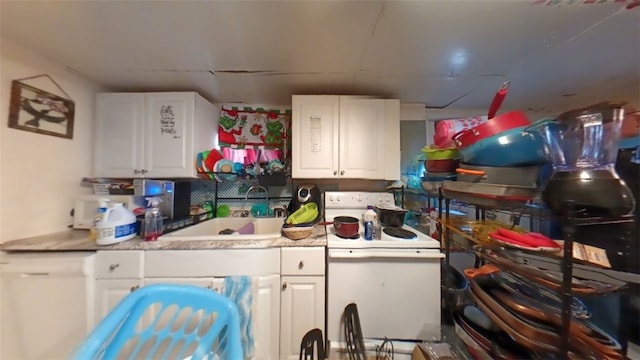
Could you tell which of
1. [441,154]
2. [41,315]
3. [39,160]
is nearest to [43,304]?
[41,315]

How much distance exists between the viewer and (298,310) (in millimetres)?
1289

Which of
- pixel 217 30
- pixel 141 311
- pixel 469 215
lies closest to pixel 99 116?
pixel 217 30

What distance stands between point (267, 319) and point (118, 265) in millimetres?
923

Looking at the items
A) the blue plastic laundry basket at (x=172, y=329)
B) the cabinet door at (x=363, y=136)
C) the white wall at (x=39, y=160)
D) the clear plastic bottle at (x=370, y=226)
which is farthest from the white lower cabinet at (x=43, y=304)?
the cabinet door at (x=363, y=136)

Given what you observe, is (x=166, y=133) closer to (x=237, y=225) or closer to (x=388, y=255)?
(x=237, y=225)

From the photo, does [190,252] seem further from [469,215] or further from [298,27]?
[469,215]

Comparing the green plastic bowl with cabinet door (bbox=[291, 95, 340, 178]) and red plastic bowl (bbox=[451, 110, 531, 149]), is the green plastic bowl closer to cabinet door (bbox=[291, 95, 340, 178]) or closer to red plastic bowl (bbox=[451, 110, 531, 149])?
red plastic bowl (bbox=[451, 110, 531, 149])

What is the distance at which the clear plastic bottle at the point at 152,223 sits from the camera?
133 centimetres

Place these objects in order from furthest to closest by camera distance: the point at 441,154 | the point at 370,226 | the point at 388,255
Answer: the point at 370,226 → the point at 388,255 → the point at 441,154

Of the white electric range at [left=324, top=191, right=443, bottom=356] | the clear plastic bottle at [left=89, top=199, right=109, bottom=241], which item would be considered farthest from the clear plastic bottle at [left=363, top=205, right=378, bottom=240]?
the clear plastic bottle at [left=89, top=199, right=109, bottom=241]

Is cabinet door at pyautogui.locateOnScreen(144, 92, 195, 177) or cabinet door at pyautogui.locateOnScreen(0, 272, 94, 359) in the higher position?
cabinet door at pyautogui.locateOnScreen(144, 92, 195, 177)

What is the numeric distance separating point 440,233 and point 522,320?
579 millimetres

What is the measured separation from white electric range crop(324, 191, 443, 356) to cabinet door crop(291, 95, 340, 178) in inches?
26.5

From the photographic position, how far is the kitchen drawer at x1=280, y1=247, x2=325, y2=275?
130cm
